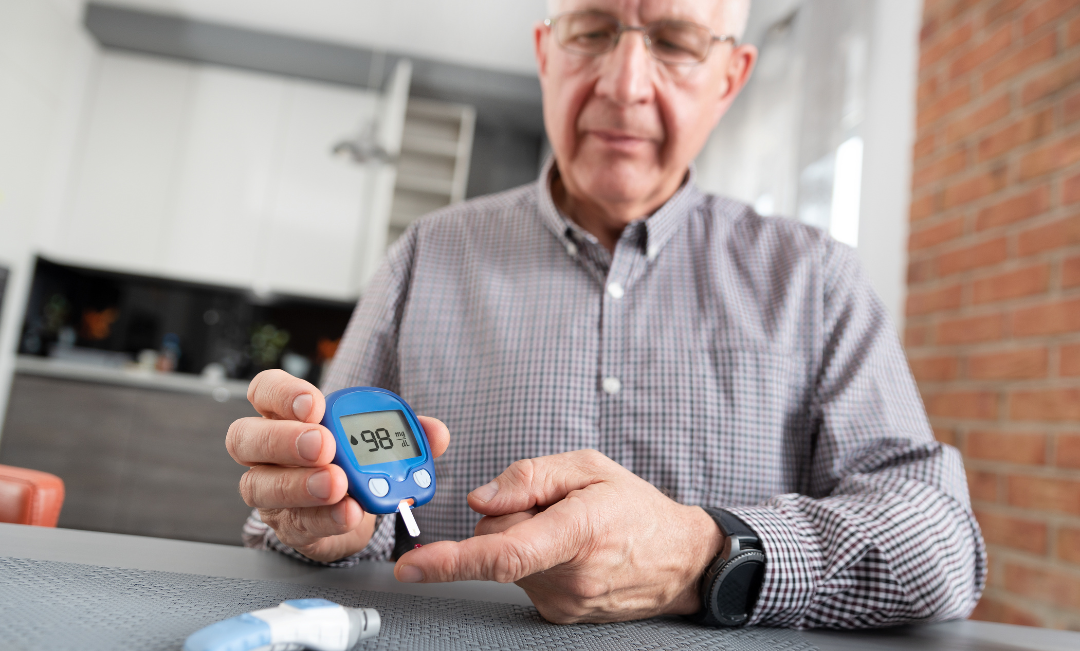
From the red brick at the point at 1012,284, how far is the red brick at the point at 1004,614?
23.4 inches

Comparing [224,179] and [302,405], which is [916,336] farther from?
[224,179]

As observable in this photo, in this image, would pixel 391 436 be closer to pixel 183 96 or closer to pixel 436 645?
pixel 436 645

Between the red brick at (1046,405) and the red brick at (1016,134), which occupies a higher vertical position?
the red brick at (1016,134)

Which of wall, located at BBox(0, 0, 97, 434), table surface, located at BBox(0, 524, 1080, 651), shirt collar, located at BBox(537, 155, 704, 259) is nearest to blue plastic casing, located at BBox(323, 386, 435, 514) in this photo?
table surface, located at BBox(0, 524, 1080, 651)

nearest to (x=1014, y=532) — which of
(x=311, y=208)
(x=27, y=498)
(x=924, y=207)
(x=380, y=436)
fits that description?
(x=924, y=207)

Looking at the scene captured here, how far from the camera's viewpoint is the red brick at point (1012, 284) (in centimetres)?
132

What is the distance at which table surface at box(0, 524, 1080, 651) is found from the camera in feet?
1.93

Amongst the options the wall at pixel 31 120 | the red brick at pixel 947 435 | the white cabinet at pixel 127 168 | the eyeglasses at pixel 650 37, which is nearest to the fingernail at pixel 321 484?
the eyeglasses at pixel 650 37

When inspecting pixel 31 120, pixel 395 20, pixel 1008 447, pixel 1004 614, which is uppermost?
pixel 395 20

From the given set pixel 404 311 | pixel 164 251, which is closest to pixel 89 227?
pixel 164 251

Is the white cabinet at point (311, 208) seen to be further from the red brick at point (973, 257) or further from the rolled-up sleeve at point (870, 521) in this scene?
the rolled-up sleeve at point (870, 521)

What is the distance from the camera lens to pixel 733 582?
61 cm

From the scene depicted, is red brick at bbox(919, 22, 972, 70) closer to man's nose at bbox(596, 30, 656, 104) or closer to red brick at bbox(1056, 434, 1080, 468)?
red brick at bbox(1056, 434, 1080, 468)

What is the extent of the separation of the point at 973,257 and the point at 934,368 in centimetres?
26
